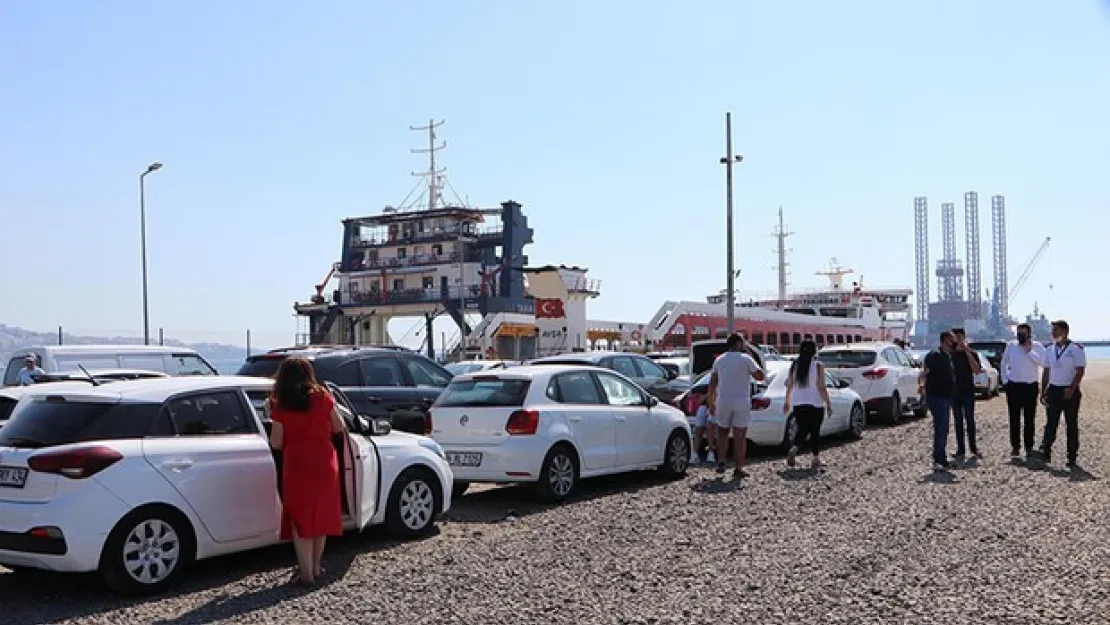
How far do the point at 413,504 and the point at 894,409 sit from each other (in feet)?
41.8

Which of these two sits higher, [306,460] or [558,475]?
[306,460]

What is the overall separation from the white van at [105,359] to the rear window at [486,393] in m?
4.91

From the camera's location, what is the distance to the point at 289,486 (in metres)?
7.29

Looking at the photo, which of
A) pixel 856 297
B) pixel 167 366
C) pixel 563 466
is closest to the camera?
pixel 563 466

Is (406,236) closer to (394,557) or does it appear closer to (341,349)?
(341,349)

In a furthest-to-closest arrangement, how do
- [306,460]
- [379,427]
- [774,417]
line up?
[774,417] → [379,427] → [306,460]

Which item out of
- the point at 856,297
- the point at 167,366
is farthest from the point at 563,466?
the point at 856,297

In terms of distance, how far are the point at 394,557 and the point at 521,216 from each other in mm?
60342

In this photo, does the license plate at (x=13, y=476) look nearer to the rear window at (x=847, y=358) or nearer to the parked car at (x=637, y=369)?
the parked car at (x=637, y=369)

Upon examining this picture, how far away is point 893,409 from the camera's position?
19.2 m

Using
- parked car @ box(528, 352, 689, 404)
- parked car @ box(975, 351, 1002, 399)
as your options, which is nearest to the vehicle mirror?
parked car @ box(528, 352, 689, 404)

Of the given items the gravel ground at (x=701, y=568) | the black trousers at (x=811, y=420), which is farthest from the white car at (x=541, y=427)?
the black trousers at (x=811, y=420)

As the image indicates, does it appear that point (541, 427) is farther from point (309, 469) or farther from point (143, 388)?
point (143, 388)

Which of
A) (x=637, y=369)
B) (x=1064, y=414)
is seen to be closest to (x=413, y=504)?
(x=1064, y=414)
